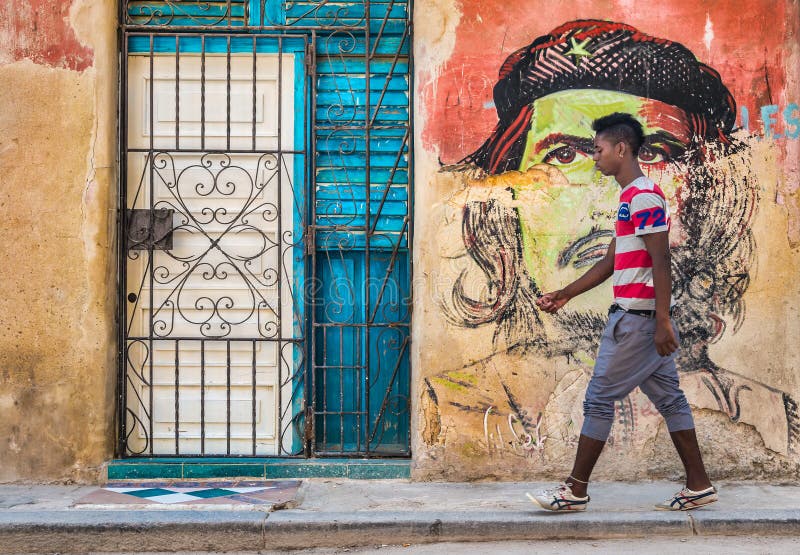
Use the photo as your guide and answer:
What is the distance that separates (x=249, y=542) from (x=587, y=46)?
331 centimetres

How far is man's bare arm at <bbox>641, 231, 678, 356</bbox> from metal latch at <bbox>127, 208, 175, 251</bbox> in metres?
2.88

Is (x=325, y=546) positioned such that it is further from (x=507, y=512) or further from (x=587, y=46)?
(x=587, y=46)

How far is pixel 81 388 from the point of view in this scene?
5.62 m

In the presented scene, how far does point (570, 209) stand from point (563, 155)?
1.03 ft

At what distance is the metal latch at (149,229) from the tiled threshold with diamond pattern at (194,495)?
4.59 feet

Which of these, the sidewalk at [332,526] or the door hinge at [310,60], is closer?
the sidewalk at [332,526]

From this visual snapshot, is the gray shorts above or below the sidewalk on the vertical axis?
above

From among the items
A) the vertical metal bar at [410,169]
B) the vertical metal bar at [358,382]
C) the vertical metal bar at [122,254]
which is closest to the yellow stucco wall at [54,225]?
the vertical metal bar at [122,254]

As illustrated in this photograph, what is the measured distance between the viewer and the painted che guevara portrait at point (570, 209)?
5.60 m

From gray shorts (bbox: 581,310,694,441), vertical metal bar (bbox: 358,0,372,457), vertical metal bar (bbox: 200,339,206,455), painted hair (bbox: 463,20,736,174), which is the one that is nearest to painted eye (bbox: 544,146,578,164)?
painted hair (bbox: 463,20,736,174)

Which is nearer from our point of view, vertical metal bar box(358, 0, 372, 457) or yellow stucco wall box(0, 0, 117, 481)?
yellow stucco wall box(0, 0, 117, 481)

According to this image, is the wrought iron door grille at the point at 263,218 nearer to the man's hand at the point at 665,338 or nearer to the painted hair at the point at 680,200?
the painted hair at the point at 680,200

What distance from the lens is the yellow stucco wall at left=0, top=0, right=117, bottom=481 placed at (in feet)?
18.4

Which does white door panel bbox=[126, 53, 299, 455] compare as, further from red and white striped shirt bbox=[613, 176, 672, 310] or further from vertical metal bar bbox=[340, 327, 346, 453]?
red and white striped shirt bbox=[613, 176, 672, 310]
